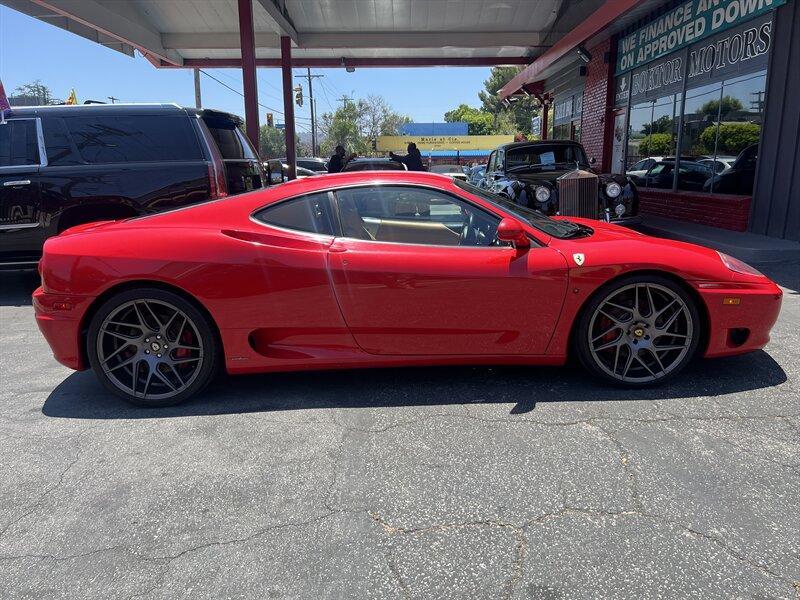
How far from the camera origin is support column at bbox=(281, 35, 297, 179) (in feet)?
55.0

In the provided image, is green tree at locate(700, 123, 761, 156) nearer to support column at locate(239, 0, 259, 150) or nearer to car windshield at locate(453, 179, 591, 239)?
car windshield at locate(453, 179, 591, 239)

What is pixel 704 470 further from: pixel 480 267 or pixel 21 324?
pixel 21 324

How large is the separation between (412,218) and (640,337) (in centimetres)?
157

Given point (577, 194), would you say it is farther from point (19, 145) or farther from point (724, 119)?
point (19, 145)

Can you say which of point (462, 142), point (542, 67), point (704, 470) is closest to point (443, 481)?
point (704, 470)

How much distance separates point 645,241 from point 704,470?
153 centimetres

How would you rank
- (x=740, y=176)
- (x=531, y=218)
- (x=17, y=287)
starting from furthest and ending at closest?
(x=740, y=176), (x=17, y=287), (x=531, y=218)

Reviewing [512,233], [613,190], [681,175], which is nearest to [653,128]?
[681,175]

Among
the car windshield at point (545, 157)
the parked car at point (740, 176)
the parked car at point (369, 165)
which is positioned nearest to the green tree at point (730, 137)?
the parked car at point (740, 176)

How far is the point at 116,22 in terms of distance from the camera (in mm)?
14000

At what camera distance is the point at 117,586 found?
2121 mm

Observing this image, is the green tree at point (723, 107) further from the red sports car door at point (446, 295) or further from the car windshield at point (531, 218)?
the red sports car door at point (446, 295)

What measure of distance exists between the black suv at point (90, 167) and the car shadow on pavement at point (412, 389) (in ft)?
9.30

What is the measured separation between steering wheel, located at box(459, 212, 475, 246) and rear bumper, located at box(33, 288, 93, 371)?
223 centimetres
